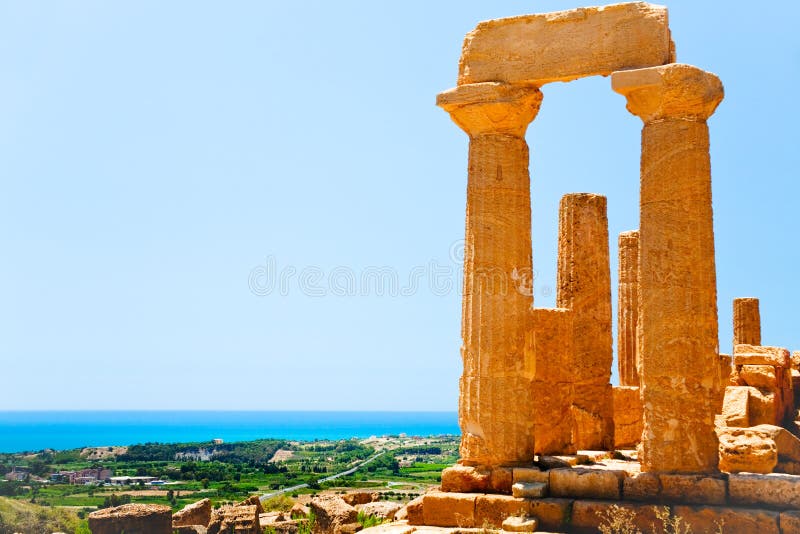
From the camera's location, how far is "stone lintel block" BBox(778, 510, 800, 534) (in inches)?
436

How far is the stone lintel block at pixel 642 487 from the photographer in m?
12.4

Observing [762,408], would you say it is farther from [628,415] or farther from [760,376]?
[628,415]

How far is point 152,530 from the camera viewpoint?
16406 millimetres

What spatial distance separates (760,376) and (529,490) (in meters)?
6.70

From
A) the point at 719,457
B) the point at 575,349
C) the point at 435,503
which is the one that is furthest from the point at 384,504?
the point at 719,457

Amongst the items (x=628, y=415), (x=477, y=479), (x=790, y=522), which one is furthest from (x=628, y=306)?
(x=790, y=522)

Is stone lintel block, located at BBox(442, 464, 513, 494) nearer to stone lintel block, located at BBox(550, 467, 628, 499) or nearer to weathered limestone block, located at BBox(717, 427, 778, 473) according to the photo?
stone lintel block, located at BBox(550, 467, 628, 499)

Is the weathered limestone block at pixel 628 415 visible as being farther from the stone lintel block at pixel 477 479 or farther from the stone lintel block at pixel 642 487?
the stone lintel block at pixel 642 487

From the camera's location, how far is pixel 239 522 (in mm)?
18984

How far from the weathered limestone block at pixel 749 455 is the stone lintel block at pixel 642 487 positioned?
3.88ft

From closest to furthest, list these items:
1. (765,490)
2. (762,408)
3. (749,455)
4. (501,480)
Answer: (765,490), (749,455), (501,480), (762,408)

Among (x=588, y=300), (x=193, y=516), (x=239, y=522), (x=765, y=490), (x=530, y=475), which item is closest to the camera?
Result: (x=765, y=490)

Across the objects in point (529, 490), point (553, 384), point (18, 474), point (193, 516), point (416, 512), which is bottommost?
point (18, 474)

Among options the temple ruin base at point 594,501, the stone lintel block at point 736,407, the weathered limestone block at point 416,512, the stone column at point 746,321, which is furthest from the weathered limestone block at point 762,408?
the stone column at point 746,321
